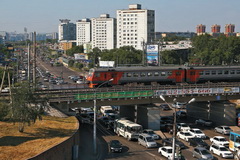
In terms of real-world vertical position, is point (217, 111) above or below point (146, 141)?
above

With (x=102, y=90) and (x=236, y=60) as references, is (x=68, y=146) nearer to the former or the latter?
(x=102, y=90)

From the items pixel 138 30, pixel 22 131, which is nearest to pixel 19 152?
pixel 22 131

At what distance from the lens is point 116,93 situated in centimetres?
4253

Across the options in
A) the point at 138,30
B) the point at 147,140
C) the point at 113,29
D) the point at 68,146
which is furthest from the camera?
the point at 113,29

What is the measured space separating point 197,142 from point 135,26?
136 metres

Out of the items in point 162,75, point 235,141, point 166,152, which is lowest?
point 166,152

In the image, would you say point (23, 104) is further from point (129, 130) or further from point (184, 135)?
point (184, 135)

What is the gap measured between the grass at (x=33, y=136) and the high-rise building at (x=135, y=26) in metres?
130

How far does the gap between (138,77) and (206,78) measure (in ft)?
39.8

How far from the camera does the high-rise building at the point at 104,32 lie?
184500 mm

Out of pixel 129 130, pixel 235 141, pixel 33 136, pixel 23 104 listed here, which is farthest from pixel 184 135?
pixel 23 104

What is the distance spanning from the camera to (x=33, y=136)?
103 feet

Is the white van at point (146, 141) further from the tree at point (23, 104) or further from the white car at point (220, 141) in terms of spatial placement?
the tree at point (23, 104)

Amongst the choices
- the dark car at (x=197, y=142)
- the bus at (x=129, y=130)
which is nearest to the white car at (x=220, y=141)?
the dark car at (x=197, y=142)
